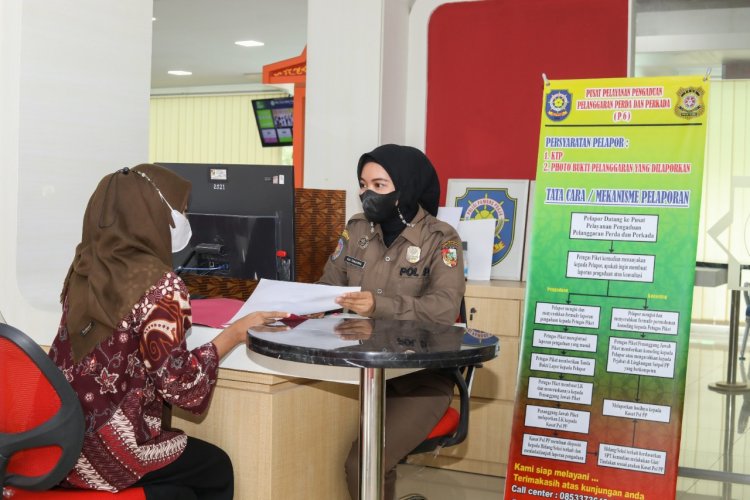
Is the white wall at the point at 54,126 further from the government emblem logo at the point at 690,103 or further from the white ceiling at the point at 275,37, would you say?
the white ceiling at the point at 275,37

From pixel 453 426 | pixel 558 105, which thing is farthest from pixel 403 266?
pixel 558 105

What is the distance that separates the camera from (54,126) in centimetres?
301

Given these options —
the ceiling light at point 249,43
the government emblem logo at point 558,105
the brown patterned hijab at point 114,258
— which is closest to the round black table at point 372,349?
the brown patterned hijab at point 114,258

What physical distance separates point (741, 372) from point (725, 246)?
2.86 m

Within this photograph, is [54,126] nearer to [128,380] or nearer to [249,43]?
[128,380]

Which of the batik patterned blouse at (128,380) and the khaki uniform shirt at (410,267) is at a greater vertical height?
the khaki uniform shirt at (410,267)

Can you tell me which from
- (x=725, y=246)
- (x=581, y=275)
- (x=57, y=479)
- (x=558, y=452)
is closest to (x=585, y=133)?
(x=581, y=275)

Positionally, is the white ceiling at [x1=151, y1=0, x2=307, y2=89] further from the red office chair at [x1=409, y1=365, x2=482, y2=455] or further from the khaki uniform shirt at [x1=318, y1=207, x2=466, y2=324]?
the red office chair at [x1=409, y1=365, x2=482, y2=455]

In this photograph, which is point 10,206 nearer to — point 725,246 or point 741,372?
point 725,246

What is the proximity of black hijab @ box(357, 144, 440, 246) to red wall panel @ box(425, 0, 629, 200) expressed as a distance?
1969mm

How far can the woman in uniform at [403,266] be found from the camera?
9.12ft

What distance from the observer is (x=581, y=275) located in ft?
11.0

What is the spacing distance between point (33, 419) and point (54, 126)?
4.77 feet

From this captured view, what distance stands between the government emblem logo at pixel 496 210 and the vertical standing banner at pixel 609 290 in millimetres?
1207
